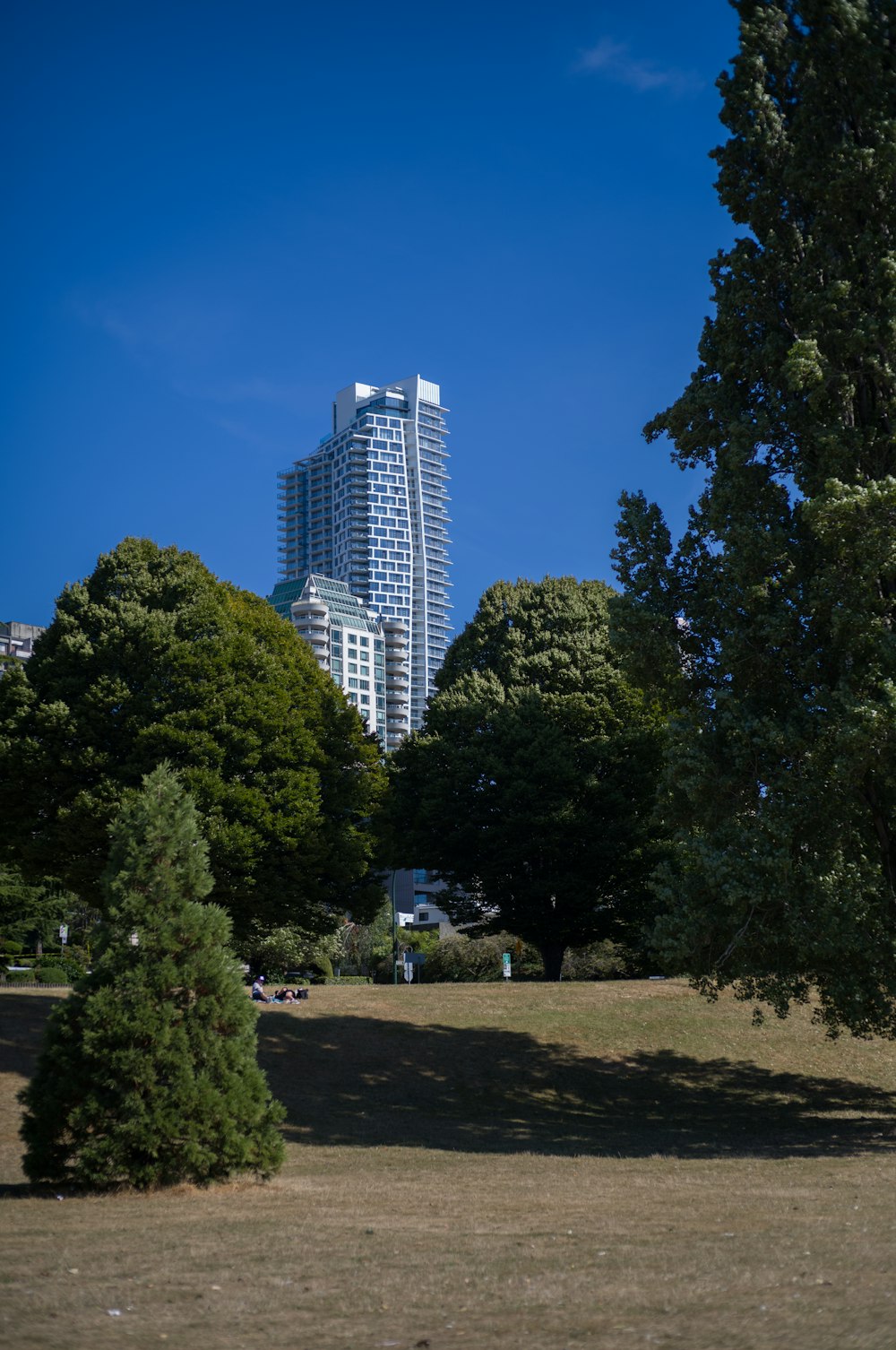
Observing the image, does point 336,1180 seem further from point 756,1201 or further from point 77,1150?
point 756,1201

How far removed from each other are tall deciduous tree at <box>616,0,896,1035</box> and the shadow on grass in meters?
3.04

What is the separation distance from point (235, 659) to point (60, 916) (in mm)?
29981

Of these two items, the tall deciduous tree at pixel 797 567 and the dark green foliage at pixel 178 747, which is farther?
the dark green foliage at pixel 178 747

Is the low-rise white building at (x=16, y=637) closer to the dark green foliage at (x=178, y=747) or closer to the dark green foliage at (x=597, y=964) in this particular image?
the dark green foliage at (x=597, y=964)

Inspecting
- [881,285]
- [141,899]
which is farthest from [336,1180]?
[881,285]

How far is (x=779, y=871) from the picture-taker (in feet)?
61.0

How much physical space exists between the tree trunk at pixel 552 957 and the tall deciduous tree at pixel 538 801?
0.23 feet

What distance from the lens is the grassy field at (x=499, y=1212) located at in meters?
6.92

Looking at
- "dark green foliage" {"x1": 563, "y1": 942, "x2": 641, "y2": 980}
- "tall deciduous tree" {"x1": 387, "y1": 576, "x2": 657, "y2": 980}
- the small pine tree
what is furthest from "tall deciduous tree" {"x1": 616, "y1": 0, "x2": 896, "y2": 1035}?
"dark green foliage" {"x1": 563, "y1": 942, "x2": 641, "y2": 980}

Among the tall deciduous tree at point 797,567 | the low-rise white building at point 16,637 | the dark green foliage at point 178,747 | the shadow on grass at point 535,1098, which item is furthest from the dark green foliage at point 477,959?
the low-rise white building at point 16,637

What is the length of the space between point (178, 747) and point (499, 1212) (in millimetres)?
20668

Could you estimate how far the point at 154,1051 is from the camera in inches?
517

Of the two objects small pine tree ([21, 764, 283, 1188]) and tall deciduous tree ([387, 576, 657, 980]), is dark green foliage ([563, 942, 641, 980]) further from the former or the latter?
small pine tree ([21, 764, 283, 1188])

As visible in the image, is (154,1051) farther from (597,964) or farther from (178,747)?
(597,964)
